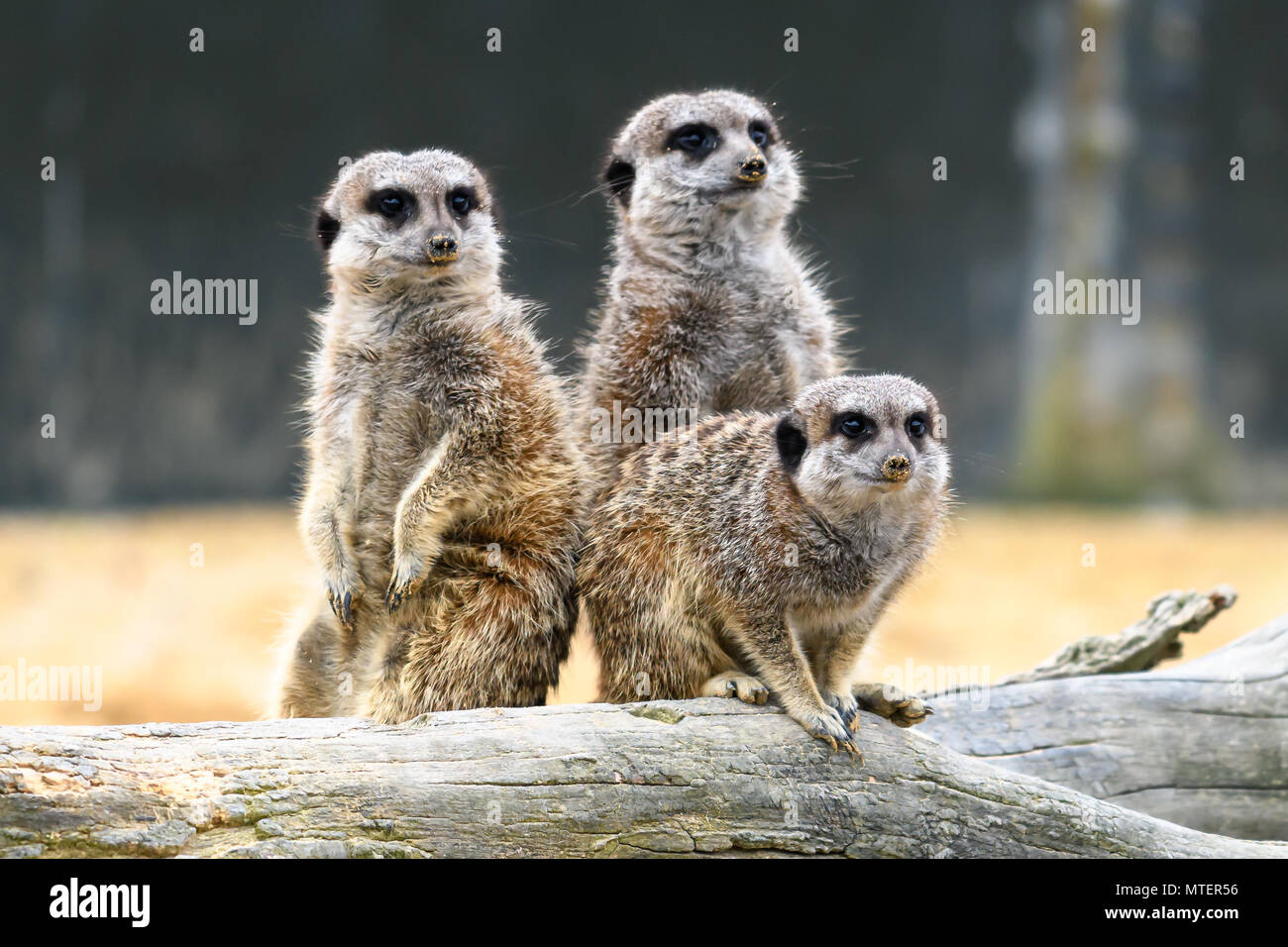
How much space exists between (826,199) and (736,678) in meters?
8.36

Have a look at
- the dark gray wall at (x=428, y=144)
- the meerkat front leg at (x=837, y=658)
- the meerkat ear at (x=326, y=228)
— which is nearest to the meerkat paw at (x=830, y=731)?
the meerkat front leg at (x=837, y=658)

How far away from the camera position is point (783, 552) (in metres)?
3.27

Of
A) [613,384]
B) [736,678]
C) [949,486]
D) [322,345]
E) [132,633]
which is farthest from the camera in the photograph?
[132,633]

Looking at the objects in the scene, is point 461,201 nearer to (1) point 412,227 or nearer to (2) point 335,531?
(1) point 412,227

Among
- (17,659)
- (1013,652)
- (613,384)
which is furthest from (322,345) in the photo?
(1013,652)

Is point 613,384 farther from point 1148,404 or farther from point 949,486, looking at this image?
point 1148,404

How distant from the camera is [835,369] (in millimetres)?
4488

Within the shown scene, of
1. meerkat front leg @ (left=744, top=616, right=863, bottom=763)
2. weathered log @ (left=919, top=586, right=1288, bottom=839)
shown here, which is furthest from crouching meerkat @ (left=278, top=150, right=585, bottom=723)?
weathered log @ (left=919, top=586, right=1288, bottom=839)

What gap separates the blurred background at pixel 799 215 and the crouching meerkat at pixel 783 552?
6.30 metres

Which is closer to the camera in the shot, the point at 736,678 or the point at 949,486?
the point at 736,678

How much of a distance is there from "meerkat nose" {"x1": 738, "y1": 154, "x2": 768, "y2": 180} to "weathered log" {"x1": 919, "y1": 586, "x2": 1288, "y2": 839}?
175cm

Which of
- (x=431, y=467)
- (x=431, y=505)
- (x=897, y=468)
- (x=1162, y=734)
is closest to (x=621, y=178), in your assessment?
(x=431, y=467)

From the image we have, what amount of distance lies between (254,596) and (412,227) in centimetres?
504

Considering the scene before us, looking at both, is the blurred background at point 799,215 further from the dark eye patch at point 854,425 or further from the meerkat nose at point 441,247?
the dark eye patch at point 854,425
